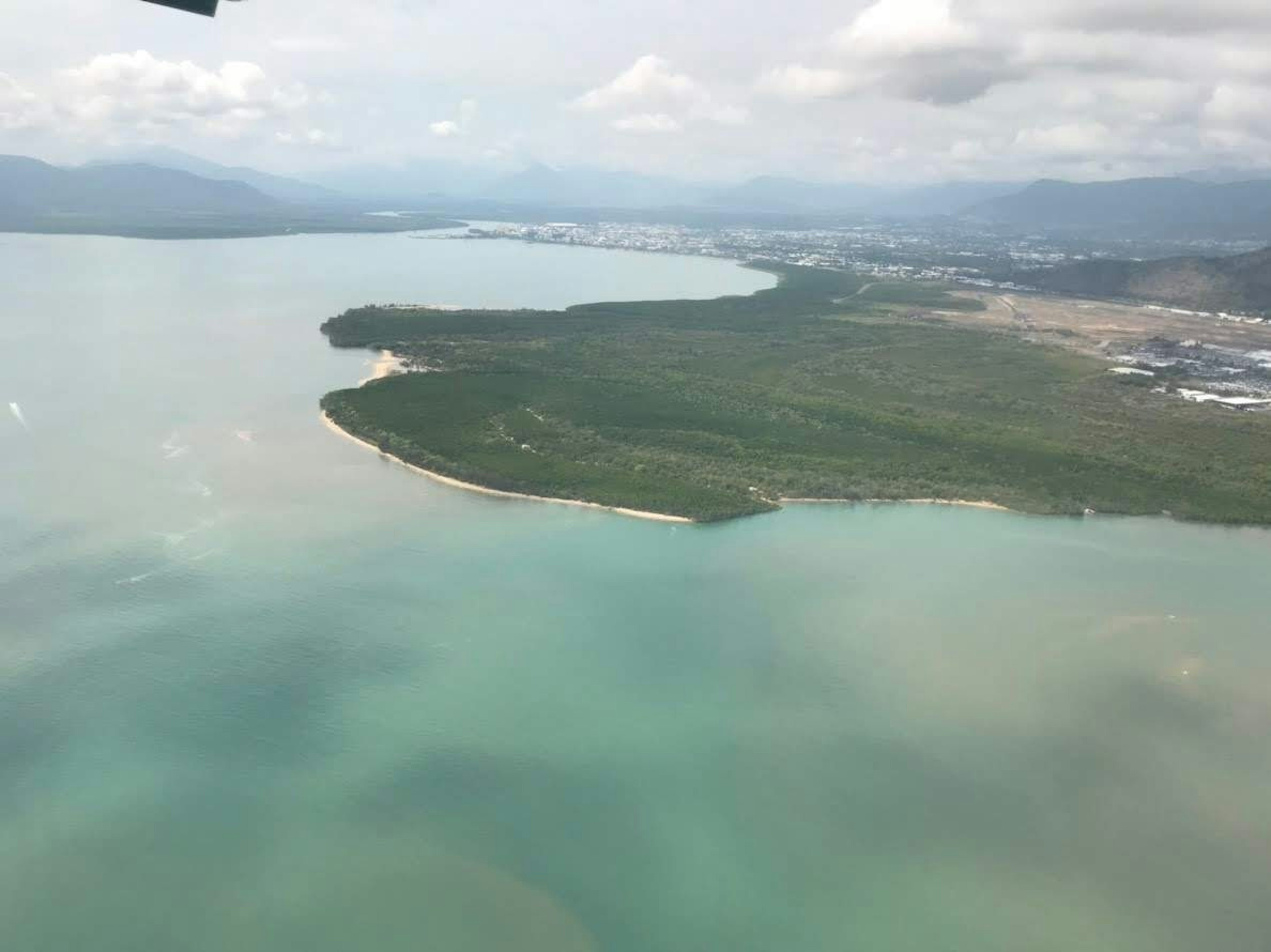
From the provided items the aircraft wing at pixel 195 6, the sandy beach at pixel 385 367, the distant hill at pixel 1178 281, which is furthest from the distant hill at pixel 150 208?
the aircraft wing at pixel 195 6

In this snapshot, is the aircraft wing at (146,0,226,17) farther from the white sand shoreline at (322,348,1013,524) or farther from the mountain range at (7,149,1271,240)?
the mountain range at (7,149,1271,240)

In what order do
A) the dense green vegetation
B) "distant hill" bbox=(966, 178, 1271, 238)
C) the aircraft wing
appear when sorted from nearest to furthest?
1. the aircraft wing
2. the dense green vegetation
3. "distant hill" bbox=(966, 178, 1271, 238)

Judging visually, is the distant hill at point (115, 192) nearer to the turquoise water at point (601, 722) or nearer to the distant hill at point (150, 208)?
the distant hill at point (150, 208)

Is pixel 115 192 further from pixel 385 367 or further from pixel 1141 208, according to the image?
pixel 1141 208

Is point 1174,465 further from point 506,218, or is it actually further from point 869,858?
point 506,218

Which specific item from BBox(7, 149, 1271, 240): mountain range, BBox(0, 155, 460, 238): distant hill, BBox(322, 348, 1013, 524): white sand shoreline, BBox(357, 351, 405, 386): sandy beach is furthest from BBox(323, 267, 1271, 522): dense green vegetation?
BBox(7, 149, 1271, 240): mountain range
